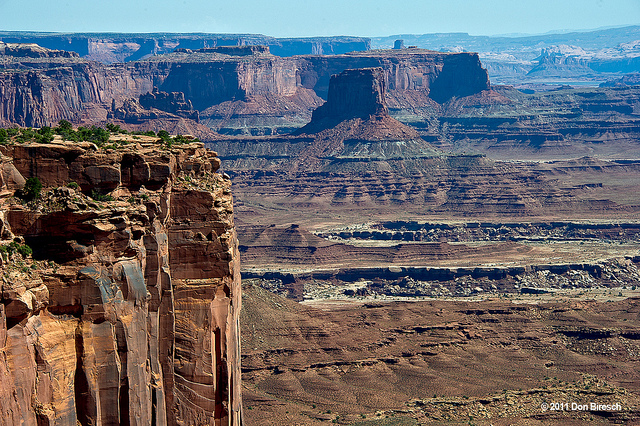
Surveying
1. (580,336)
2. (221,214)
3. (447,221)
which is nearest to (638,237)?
(447,221)

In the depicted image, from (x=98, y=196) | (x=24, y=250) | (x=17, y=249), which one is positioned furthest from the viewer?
(x=98, y=196)

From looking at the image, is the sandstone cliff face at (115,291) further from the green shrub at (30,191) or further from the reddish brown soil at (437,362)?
the reddish brown soil at (437,362)

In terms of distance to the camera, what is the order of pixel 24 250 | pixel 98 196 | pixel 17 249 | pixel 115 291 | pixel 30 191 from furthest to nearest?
pixel 98 196, pixel 115 291, pixel 30 191, pixel 24 250, pixel 17 249

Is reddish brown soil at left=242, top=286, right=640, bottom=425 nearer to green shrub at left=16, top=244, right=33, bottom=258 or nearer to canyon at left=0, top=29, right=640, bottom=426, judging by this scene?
canyon at left=0, top=29, right=640, bottom=426

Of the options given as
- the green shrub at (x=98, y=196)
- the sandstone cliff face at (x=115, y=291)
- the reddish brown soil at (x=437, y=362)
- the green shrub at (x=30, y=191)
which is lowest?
the reddish brown soil at (x=437, y=362)

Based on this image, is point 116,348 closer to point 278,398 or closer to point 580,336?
point 278,398

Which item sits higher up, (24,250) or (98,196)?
(98,196)

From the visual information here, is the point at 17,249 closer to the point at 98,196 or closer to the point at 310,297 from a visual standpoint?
the point at 98,196

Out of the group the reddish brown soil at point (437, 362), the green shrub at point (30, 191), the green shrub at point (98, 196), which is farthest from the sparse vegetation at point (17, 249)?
the reddish brown soil at point (437, 362)

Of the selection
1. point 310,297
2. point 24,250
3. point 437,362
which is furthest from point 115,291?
point 310,297
